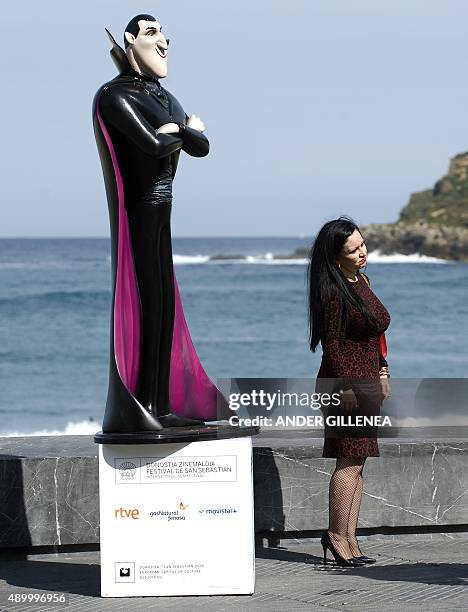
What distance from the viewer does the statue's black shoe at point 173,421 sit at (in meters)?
5.82

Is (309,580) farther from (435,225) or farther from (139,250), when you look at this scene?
(435,225)

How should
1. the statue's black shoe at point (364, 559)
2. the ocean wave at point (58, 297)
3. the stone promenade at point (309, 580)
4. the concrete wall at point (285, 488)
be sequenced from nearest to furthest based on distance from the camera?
the stone promenade at point (309, 580), the statue's black shoe at point (364, 559), the concrete wall at point (285, 488), the ocean wave at point (58, 297)

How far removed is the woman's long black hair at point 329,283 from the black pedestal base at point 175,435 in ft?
2.26

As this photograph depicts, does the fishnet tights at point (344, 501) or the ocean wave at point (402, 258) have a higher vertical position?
the ocean wave at point (402, 258)

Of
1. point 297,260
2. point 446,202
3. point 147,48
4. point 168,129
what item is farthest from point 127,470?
point 446,202

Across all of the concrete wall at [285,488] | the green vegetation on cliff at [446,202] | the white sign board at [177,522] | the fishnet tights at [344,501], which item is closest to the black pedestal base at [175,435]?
the white sign board at [177,522]

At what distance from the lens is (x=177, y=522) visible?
19.0 feet

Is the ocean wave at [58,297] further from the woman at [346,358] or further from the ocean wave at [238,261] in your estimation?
the woman at [346,358]

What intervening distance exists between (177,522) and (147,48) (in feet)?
6.92

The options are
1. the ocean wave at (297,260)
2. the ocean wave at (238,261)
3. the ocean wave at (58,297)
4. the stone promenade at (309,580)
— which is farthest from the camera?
the ocean wave at (238,261)

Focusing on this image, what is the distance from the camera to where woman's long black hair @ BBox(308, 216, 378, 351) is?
624cm

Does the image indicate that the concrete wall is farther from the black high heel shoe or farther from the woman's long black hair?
the woman's long black hair

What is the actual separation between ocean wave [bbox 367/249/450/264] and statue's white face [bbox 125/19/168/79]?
3029 inches

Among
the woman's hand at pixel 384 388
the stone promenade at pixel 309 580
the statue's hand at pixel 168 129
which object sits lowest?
the stone promenade at pixel 309 580
